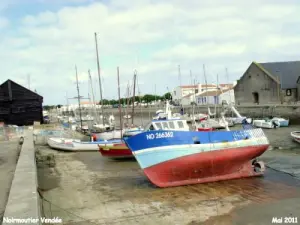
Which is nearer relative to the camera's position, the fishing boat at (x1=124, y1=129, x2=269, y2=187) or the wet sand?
the wet sand

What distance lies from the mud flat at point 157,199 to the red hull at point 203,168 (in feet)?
1.25

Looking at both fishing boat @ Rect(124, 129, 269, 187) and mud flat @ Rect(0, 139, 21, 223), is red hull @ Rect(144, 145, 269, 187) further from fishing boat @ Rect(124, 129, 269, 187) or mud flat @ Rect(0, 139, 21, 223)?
mud flat @ Rect(0, 139, 21, 223)

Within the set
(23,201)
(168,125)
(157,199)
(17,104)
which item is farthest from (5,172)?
(17,104)

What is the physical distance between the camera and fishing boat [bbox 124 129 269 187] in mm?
13562

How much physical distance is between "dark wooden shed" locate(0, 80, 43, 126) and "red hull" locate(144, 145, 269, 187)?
2749 cm

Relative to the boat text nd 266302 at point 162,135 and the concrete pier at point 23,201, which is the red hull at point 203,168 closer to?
the boat text nd 266302 at point 162,135

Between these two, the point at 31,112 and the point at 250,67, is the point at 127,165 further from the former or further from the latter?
the point at 250,67

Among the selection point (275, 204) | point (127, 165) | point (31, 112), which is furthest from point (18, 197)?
point (31, 112)

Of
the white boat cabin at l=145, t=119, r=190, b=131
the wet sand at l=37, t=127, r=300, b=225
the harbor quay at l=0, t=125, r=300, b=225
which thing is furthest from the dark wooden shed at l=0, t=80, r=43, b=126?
the white boat cabin at l=145, t=119, r=190, b=131

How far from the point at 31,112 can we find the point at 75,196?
27666 millimetres

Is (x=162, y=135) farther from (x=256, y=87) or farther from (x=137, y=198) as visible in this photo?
(x=256, y=87)

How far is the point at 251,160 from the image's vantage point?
15.3 meters

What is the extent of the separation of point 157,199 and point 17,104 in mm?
29359

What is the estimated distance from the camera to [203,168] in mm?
14023
